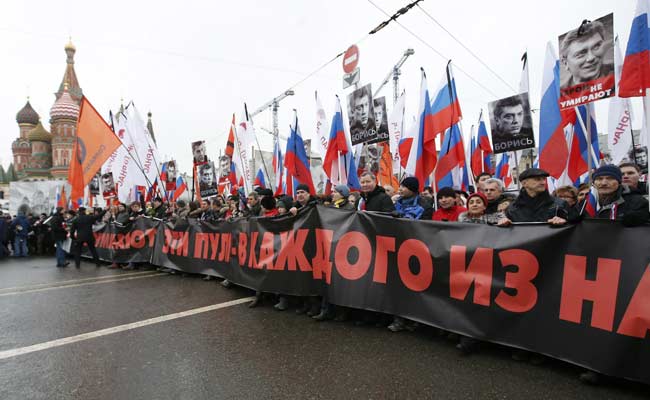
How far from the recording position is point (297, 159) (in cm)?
938

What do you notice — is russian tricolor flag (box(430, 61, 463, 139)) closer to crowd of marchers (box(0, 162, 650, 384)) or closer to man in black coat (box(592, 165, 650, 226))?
crowd of marchers (box(0, 162, 650, 384))

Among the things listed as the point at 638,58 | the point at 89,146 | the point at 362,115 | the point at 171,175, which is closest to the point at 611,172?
the point at 638,58

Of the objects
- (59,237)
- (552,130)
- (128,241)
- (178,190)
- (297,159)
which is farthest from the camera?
(178,190)

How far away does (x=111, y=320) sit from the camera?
4.71m

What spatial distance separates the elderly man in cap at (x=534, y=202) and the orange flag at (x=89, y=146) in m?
8.31

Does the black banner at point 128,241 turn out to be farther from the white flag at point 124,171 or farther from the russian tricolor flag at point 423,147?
the russian tricolor flag at point 423,147

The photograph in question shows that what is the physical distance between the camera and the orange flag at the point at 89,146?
8617mm

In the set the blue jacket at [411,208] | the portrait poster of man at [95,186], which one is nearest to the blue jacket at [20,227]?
the portrait poster of man at [95,186]

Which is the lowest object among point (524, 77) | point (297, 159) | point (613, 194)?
point (613, 194)

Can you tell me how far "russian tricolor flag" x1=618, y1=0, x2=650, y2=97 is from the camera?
348cm

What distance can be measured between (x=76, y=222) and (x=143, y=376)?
822 centimetres

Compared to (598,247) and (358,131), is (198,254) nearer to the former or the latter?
(358,131)

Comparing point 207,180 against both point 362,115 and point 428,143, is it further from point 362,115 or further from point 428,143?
point 428,143

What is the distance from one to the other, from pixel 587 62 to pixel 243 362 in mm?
4822
